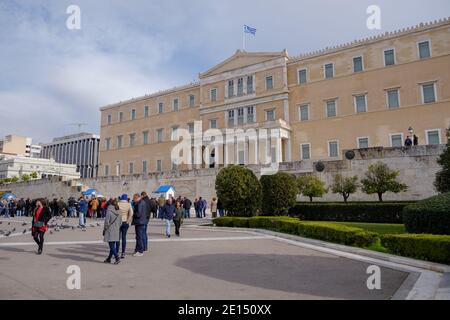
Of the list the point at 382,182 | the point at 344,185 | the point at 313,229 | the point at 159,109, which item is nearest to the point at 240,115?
the point at 159,109

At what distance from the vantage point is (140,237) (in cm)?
1009

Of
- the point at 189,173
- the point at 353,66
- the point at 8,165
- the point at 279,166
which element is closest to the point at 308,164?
the point at 279,166

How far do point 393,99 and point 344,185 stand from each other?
16859mm

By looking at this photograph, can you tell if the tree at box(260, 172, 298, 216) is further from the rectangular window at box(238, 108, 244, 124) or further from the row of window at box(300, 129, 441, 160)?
the rectangular window at box(238, 108, 244, 124)

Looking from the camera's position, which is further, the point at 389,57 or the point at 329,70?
the point at 329,70

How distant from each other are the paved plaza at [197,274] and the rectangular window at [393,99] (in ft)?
96.0

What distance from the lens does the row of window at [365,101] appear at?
110 feet

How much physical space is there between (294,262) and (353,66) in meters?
34.3

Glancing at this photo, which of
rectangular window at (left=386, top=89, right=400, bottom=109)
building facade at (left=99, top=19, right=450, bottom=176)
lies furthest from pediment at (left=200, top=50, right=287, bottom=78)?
rectangular window at (left=386, top=89, right=400, bottom=109)

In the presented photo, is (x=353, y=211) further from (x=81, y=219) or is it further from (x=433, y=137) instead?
(x=433, y=137)

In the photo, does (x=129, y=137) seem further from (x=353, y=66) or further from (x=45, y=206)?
(x=45, y=206)

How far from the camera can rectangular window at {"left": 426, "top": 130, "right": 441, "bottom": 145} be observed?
32.8 meters

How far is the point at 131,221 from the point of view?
1002 cm

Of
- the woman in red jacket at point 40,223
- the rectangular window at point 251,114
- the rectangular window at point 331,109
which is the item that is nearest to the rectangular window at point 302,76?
the rectangular window at point 331,109
